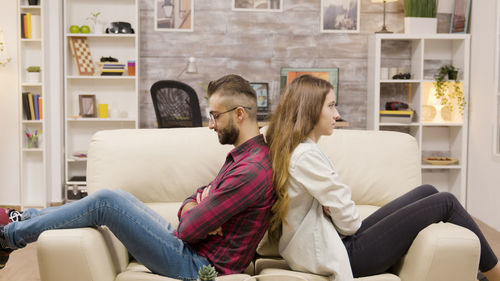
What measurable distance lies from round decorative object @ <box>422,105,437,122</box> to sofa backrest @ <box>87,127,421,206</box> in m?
3.08

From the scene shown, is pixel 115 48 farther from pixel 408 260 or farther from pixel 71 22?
pixel 408 260

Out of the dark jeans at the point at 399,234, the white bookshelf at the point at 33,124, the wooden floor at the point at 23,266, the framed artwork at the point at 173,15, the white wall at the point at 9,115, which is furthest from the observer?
the framed artwork at the point at 173,15

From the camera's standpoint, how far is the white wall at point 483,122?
4941 mm

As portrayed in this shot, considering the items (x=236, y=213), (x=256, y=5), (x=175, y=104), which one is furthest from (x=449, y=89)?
(x=236, y=213)

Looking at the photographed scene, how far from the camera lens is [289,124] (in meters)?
2.19

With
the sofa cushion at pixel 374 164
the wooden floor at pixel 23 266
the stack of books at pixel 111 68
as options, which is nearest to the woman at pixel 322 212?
the sofa cushion at pixel 374 164

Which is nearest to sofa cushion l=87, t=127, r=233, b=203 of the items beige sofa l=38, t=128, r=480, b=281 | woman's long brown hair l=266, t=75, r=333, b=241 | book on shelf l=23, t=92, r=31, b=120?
beige sofa l=38, t=128, r=480, b=281

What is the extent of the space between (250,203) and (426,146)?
4269mm

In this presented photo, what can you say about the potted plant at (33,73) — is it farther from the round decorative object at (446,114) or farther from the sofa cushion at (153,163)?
the round decorative object at (446,114)

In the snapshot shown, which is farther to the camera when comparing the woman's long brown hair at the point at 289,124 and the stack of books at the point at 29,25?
the stack of books at the point at 29,25

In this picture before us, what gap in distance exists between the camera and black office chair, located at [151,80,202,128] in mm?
4949

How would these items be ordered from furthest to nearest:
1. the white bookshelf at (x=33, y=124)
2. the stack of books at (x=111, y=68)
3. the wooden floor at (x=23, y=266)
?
the stack of books at (x=111, y=68), the white bookshelf at (x=33, y=124), the wooden floor at (x=23, y=266)

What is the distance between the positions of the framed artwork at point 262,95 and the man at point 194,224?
3.66 meters

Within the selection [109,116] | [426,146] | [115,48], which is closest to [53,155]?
[109,116]
